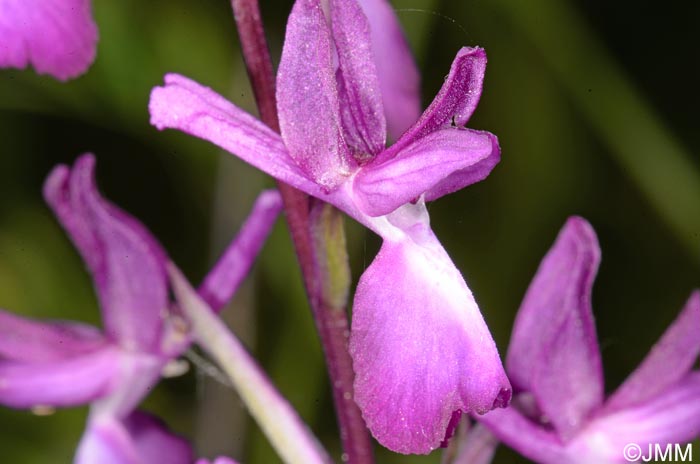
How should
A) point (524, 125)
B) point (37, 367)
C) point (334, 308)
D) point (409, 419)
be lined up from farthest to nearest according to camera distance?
1. point (524, 125)
2. point (37, 367)
3. point (334, 308)
4. point (409, 419)

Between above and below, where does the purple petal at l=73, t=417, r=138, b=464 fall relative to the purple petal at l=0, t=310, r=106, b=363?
below

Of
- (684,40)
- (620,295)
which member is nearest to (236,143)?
(620,295)

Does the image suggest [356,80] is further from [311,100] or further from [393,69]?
[393,69]

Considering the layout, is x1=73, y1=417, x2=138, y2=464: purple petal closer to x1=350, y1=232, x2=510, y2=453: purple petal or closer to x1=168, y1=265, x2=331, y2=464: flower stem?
x1=168, y1=265, x2=331, y2=464: flower stem

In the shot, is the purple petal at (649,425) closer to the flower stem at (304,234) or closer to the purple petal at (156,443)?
the flower stem at (304,234)

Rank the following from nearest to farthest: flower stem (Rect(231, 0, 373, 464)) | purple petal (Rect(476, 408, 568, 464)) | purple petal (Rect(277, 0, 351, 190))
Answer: purple petal (Rect(277, 0, 351, 190)) < flower stem (Rect(231, 0, 373, 464)) < purple petal (Rect(476, 408, 568, 464))

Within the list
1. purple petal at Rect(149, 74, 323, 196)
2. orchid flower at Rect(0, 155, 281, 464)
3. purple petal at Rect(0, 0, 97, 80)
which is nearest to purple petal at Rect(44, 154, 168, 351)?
orchid flower at Rect(0, 155, 281, 464)

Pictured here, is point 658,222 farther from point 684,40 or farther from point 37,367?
point 37,367

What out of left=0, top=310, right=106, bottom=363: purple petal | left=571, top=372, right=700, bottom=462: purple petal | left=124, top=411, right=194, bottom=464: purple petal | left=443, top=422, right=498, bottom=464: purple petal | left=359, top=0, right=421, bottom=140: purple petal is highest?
left=359, top=0, right=421, bottom=140: purple petal
